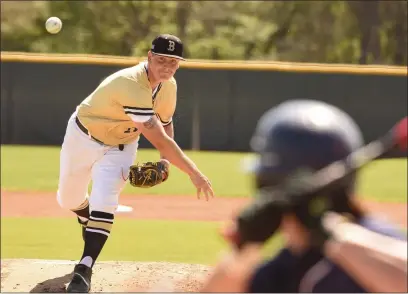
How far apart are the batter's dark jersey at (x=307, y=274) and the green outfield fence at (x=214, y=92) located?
16.0 meters

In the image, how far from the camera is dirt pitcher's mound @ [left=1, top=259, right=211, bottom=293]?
18.1 feet

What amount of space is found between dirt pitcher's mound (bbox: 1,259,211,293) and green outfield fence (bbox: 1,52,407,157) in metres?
11.8

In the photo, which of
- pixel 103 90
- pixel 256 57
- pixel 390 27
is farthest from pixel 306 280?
pixel 256 57

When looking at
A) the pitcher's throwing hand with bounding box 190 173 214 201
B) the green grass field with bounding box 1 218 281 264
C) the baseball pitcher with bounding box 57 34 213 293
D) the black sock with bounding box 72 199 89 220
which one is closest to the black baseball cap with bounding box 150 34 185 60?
the baseball pitcher with bounding box 57 34 213 293

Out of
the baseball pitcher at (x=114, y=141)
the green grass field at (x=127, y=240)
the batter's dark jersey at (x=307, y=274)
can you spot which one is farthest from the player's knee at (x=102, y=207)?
the batter's dark jersey at (x=307, y=274)

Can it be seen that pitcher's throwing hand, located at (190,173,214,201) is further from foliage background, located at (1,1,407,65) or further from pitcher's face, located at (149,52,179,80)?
foliage background, located at (1,1,407,65)

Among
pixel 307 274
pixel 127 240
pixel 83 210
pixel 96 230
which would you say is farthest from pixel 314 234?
pixel 127 240

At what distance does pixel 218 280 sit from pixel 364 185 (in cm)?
1213

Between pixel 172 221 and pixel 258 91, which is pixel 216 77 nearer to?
pixel 258 91

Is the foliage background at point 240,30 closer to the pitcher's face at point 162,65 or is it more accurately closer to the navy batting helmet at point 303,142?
the pitcher's face at point 162,65

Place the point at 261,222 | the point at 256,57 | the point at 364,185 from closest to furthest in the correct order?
1. the point at 261,222
2. the point at 364,185
3. the point at 256,57

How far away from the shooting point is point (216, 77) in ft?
60.0

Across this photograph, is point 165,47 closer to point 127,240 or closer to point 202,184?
point 202,184

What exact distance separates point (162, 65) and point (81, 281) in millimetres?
1370
